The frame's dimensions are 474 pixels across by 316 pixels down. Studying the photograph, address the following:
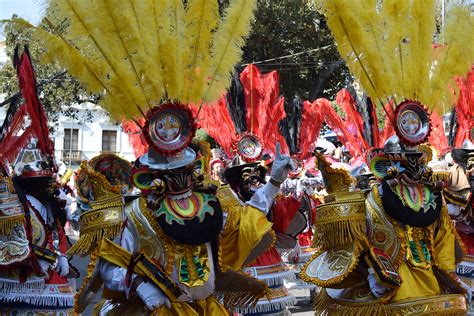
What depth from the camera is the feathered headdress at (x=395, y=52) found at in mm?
5910

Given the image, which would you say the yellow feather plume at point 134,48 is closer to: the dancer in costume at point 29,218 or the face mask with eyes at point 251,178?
the dancer in costume at point 29,218

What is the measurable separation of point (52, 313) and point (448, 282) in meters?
3.65

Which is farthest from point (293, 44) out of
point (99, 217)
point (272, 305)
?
point (99, 217)

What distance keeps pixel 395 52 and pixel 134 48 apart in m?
2.09

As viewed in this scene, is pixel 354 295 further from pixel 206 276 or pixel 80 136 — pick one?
pixel 80 136

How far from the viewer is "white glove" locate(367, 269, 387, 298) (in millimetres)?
5656

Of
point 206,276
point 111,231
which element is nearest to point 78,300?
point 111,231

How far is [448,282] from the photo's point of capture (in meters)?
5.95

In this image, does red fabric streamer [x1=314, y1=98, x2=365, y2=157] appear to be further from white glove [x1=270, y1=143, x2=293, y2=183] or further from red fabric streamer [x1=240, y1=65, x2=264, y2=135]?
white glove [x1=270, y1=143, x2=293, y2=183]

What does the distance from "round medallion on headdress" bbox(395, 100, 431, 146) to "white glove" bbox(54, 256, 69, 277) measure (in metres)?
3.30

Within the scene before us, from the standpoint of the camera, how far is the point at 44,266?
7242mm

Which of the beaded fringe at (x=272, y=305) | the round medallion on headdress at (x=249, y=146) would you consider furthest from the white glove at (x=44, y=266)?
the round medallion on headdress at (x=249, y=146)

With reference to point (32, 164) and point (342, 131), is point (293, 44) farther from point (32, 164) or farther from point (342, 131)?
point (32, 164)

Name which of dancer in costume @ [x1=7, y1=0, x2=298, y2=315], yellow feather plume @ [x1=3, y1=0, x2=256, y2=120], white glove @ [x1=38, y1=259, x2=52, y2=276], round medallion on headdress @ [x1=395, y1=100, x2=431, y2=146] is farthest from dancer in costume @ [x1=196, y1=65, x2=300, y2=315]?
dancer in costume @ [x1=7, y1=0, x2=298, y2=315]
